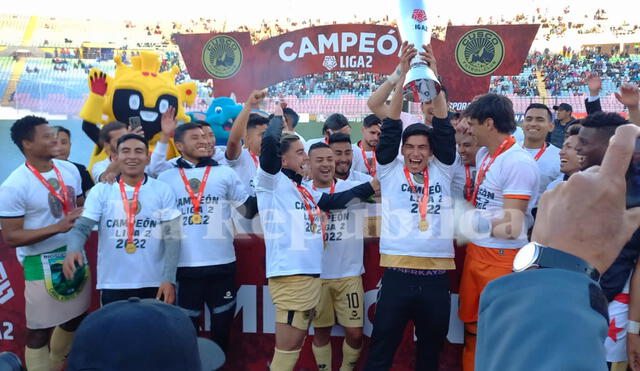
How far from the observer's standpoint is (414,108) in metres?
17.9

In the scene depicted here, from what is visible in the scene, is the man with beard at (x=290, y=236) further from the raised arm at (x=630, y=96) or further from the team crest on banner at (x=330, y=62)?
the team crest on banner at (x=330, y=62)

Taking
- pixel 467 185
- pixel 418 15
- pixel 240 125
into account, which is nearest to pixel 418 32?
pixel 418 15

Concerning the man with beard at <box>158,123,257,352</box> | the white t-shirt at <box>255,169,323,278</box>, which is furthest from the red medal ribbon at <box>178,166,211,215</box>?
the white t-shirt at <box>255,169,323,278</box>

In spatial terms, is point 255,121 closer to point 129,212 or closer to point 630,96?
point 129,212

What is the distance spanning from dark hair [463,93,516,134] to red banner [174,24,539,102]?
8129mm

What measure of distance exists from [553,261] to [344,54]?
11.5 meters

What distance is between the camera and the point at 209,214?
4.02 metres

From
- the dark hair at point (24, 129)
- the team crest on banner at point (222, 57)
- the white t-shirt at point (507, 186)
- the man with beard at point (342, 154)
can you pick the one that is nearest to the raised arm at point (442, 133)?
the white t-shirt at point (507, 186)

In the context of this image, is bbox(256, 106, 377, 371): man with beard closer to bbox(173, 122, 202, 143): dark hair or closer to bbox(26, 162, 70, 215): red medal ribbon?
bbox(173, 122, 202, 143): dark hair

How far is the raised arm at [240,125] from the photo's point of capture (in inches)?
165

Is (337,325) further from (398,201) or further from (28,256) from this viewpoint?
(28,256)

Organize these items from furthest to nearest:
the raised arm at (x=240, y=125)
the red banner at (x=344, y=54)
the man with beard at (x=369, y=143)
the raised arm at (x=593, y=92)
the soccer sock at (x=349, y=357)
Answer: the red banner at (x=344, y=54) < the man with beard at (x=369, y=143) < the raised arm at (x=593, y=92) < the raised arm at (x=240, y=125) < the soccer sock at (x=349, y=357)

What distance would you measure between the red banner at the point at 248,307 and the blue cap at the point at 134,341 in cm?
278

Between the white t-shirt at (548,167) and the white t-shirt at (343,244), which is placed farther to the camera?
the white t-shirt at (548,167)
